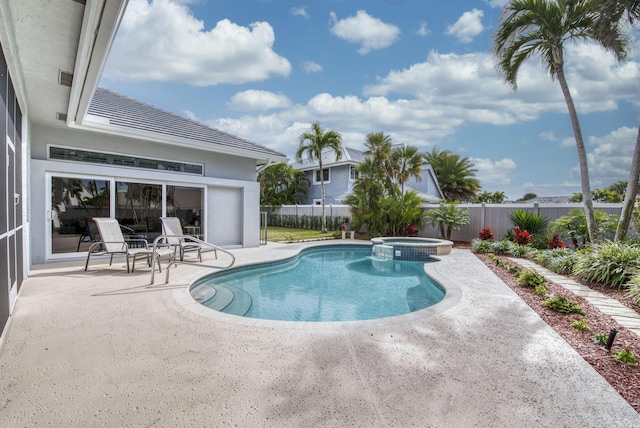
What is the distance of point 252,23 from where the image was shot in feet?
38.9

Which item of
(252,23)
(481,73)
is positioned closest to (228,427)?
(252,23)

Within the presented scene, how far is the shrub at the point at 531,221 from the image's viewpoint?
42.4 ft

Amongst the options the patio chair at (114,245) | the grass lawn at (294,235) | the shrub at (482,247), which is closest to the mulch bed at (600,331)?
the shrub at (482,247)

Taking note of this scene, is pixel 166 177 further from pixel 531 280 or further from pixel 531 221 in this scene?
pixel 531 221

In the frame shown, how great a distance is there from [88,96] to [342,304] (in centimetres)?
628

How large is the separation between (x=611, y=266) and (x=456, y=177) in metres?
30.9

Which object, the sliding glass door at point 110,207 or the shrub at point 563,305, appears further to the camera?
the sliding glass door at point 110,207

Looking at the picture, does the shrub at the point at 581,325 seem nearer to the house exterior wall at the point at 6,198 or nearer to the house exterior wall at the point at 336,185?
the house exterior wall at the point at 6,198

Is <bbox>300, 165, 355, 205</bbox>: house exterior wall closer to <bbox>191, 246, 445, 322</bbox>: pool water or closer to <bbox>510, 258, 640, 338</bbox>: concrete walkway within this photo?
<bbox>191, 246, 445, 322</bbox>: pool water

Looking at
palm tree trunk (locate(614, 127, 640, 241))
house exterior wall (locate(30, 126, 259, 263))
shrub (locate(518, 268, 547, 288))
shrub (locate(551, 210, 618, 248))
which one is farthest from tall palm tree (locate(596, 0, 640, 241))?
house exterior wall (locate(30, 126, 259, 263))

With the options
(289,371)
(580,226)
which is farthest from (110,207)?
(580,226)

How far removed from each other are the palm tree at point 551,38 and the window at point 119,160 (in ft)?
36.5

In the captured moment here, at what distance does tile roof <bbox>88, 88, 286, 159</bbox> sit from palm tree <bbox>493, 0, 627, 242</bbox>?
28.3 feet

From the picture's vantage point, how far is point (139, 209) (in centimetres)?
977
